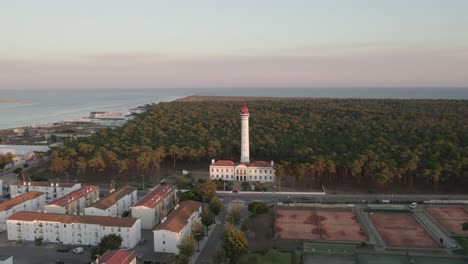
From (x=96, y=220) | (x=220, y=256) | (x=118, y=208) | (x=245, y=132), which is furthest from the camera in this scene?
(x=245, y=132)

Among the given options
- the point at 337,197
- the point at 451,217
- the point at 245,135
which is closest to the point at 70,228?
the point at 245,135

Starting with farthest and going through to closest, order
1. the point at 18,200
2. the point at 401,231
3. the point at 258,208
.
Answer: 1. the point at 18,200
2. the point at 258,208
3. the point at 401,231

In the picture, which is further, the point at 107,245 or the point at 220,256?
the point at 107,245

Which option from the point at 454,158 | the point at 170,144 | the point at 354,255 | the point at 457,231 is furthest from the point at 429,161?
the point at 170,144

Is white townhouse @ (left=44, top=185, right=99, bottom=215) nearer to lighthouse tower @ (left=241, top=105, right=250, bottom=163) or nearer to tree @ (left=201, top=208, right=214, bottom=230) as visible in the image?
tree @ (left=201, top=208, right=214, bottom=230)

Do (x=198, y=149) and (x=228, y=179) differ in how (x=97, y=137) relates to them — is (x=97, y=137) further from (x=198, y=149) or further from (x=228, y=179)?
(x=228, y=179)

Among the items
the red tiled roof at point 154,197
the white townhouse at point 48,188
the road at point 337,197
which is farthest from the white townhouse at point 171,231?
the white townhouse at point 48,188

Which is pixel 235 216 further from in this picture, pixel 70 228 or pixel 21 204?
pixel 21 204
